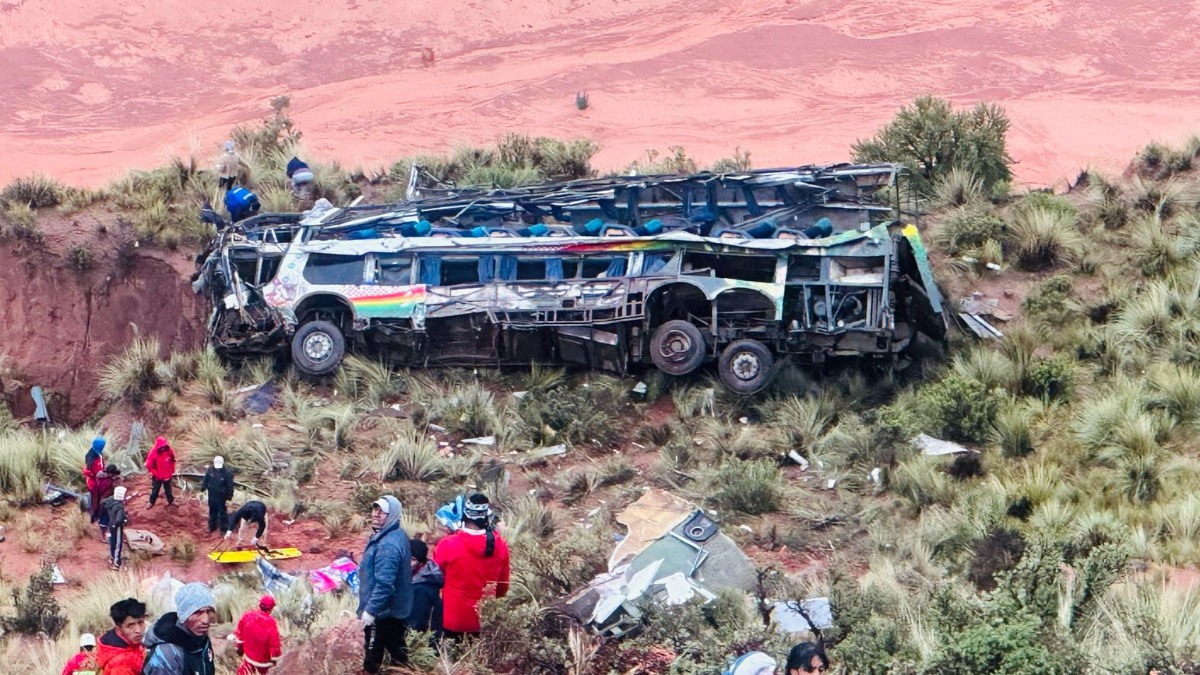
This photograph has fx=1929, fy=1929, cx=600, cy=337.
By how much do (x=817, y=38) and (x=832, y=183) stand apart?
17762mm

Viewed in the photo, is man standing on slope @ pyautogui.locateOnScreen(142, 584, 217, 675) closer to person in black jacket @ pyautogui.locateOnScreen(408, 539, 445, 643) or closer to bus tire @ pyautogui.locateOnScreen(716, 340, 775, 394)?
person in black jacket @ pyautogui.locateOnScreen(408, 539, 445, 643)

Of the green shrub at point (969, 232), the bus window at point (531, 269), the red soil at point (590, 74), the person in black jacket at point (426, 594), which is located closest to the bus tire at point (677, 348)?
the bus window at point (531, 269)

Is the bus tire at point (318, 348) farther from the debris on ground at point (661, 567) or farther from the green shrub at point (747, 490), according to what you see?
the debris on ground at point (661, 567)

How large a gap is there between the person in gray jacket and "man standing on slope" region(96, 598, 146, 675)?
4.80ft

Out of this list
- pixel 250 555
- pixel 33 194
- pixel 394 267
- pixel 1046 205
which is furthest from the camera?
pixel 33 194

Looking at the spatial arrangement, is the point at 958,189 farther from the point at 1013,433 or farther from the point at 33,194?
the point at 33,194

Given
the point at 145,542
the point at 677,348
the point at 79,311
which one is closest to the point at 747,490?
the point at 677,348

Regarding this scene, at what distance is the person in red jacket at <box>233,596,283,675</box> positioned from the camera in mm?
12641

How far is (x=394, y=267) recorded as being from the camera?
74.3ft

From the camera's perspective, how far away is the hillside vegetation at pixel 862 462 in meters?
12.9

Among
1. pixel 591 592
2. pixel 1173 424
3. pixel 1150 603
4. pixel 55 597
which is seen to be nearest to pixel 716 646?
pixel 591 592

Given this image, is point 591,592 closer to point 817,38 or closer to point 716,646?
point 716,646

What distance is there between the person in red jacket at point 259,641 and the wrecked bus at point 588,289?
9898 mm

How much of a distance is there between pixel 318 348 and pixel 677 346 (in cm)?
425
